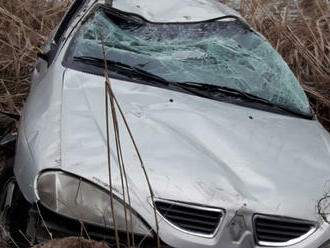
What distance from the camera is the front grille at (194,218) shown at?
2322 mm

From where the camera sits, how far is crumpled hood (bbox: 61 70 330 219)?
2.37 metres

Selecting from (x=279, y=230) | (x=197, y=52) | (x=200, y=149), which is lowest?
(x=279, y=230)

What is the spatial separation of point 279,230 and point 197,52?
4.41 feet

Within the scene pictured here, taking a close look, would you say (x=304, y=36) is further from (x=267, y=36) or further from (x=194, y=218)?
(x=194, y=218)

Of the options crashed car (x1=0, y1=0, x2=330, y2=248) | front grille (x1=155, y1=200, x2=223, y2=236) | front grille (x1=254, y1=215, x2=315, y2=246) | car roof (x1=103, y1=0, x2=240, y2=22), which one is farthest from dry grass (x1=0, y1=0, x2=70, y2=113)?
front grille (x1=254, y1=215, x2=315, y2=246)

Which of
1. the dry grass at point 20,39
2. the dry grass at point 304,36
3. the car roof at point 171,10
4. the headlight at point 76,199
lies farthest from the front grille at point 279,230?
the dry grass at point 20,39

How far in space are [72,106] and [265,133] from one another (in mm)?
918

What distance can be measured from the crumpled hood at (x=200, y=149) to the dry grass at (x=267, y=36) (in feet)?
7.58

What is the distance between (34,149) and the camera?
2479 millimetres

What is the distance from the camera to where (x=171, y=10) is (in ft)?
13.0

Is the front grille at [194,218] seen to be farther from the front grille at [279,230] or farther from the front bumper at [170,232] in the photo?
the front grille at [279,230]

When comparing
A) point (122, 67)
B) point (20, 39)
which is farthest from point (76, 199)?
point (20, 39)

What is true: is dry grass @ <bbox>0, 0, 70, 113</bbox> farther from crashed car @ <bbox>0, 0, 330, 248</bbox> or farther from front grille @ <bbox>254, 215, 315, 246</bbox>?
front grille @ <bbox>254, 215, 315, 246</bbox>

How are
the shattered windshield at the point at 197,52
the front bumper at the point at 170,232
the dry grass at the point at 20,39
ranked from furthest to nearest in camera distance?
the dry grass at the point at 20,39, the shattered windshield at the point at 197,52, the front bumper at the point at 170,232
